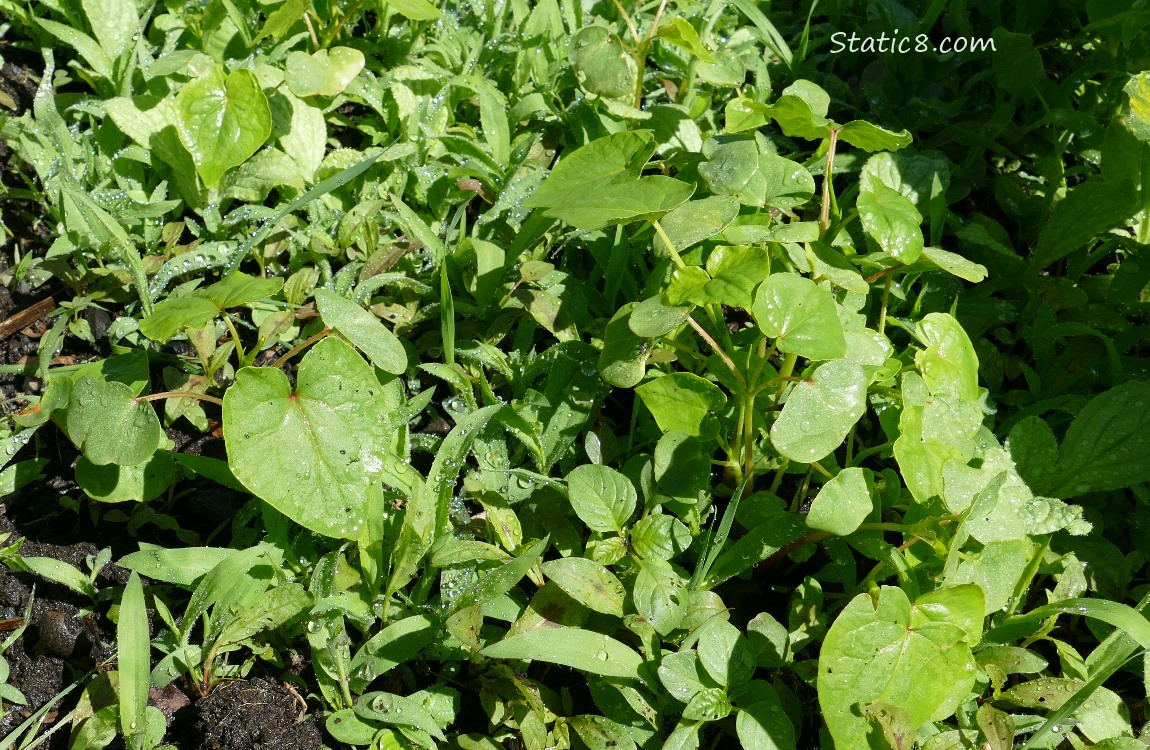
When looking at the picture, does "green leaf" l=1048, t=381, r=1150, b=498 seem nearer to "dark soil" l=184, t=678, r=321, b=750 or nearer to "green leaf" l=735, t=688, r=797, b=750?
"green leaf" l=735, t=688, r=797, b=750

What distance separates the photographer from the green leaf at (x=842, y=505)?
59.7 inches

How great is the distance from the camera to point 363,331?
5.61 feet

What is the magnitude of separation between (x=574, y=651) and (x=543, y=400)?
536mm

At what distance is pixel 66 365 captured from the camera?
1.98 meters

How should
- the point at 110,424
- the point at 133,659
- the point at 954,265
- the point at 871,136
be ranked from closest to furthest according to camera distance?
the point at 133,659
the point at 110,424
the point at 954,265
the point at 871,136

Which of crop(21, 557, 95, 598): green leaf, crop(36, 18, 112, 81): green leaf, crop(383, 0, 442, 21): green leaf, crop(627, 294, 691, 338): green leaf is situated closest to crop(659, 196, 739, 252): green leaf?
crop(627, 294, 691, 338): green leaf

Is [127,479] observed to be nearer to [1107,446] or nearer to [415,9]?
[415,9]

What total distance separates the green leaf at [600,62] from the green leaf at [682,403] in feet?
2.60

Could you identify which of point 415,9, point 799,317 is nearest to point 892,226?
point 799,317

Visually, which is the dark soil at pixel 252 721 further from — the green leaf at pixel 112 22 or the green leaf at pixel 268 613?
the green leaf at pixel 112 22

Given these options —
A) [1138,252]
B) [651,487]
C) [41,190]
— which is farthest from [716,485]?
[41,190]

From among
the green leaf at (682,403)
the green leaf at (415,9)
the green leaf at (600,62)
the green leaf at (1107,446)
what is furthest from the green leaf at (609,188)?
the green leaf at (1107,446)

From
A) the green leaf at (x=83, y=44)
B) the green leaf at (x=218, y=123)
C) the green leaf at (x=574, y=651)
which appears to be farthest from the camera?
the green leaf at (x=83, y=44)

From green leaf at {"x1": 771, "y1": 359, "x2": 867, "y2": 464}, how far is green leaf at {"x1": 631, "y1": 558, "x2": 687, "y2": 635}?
307 mm
